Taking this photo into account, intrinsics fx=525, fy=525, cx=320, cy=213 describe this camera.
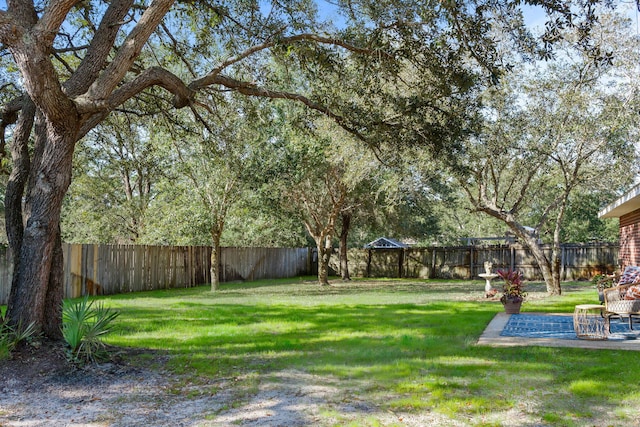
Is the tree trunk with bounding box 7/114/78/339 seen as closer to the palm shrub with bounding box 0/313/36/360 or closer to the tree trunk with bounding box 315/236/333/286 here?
the palm shrub with bounding box 0/313/36/360

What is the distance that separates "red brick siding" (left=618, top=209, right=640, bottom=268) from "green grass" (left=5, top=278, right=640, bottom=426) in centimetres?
545

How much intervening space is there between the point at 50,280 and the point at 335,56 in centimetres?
496

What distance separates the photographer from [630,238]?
52.5ft

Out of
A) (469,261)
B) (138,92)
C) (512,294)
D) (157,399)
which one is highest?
(138,92)

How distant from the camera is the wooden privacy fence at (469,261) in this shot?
21.7 m

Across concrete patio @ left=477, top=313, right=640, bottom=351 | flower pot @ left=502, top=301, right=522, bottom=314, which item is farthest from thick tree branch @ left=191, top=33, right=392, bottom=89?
flower pot @ left=502, top=301, right=522, bottom=314

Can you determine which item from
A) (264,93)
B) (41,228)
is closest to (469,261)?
(264,93)

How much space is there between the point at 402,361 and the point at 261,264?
17.5m

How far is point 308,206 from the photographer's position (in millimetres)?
18984

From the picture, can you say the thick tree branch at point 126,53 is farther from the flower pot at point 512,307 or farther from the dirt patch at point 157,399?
the flower pot at point 512,307

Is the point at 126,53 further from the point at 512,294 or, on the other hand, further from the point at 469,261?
the point at 469,261

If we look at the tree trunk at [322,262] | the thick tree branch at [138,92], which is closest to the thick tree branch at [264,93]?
the thick tree branch at [138,92]

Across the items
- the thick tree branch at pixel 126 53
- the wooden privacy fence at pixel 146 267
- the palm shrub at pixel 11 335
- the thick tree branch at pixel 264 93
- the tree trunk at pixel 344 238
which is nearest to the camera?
the palm shrub at pixel 11 335

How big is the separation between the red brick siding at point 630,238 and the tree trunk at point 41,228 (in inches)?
572
